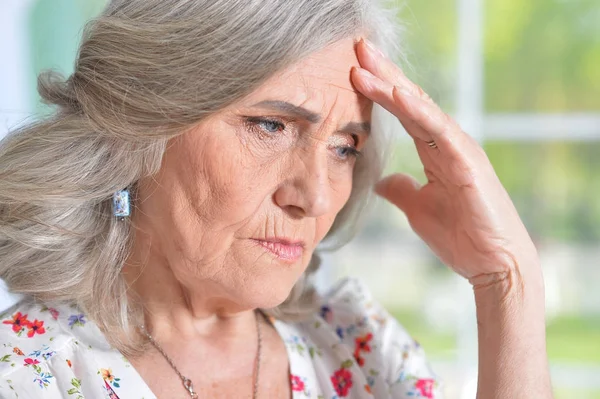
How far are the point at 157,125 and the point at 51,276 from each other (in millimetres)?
384

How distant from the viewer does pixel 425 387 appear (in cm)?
173

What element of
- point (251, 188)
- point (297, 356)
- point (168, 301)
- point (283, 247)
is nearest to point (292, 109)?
point (251, 188)

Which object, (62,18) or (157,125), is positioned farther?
(62,18)

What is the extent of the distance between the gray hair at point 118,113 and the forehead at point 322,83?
2cm

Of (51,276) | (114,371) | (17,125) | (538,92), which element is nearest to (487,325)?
(114,371)

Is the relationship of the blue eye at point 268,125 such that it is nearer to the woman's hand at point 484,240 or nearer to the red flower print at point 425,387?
the woman's hand at point 484,240

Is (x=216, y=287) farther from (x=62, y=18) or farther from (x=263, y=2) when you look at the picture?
(x=62, y=18)

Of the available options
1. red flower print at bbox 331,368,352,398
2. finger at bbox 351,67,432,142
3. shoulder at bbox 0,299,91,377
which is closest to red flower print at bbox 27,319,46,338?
shoulder at bbox 0,299,91,377

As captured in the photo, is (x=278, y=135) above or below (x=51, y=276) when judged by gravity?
above

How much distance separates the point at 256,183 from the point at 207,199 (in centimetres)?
10

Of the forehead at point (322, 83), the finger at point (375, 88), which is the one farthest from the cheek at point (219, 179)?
the finger at point (375, 88)

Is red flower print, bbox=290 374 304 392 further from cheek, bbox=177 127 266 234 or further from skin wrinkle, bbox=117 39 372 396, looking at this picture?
cheek, bbox=177 127 266 234

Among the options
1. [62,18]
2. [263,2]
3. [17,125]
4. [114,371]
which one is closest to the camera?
[263,2]

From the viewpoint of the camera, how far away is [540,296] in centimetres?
156
